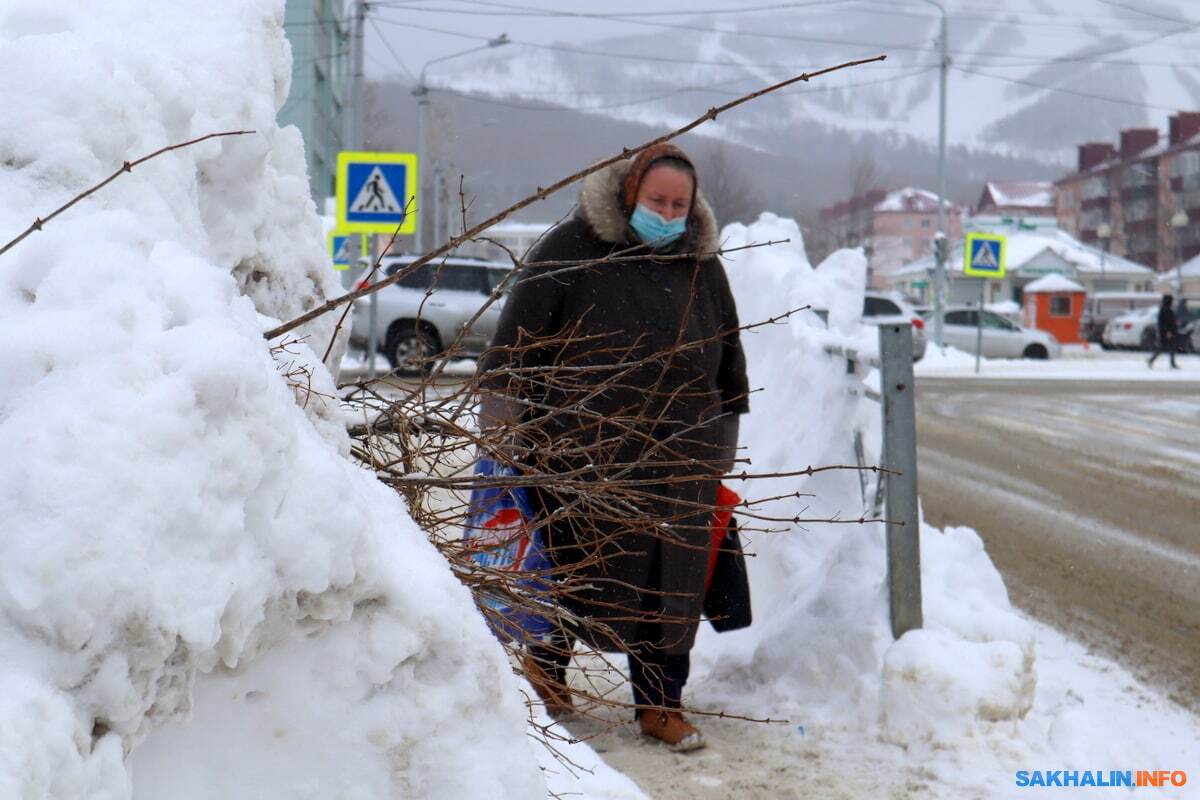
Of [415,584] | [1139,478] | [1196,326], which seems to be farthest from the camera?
[1196,326]

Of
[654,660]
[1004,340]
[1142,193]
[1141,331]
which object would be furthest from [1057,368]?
[1142,193]

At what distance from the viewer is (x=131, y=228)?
171 centimetres

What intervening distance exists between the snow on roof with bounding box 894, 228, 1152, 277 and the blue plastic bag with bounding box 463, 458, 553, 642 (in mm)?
65422

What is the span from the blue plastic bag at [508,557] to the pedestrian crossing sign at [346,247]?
1123 cm

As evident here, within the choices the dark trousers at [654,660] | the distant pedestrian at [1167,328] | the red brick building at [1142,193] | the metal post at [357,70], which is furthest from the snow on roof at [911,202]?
the dark trousers at [654,660]

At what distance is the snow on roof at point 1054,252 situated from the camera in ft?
230

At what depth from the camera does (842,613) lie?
4078mm

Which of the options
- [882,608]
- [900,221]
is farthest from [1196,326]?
[900,221]

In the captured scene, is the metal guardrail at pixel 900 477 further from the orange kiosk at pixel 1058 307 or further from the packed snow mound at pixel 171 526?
the orange kiosk at pixel 1058 307

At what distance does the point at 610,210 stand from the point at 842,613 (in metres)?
1.43

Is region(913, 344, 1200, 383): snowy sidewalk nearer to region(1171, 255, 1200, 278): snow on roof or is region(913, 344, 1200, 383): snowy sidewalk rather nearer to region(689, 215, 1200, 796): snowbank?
region(689, 215, 1200, 796): snowbank

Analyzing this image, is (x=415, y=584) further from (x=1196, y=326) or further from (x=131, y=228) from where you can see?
(x=1196, y=326)

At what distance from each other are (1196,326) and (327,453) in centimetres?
3757

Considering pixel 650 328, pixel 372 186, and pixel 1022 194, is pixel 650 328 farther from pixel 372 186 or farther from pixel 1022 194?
pixel 1022 194
